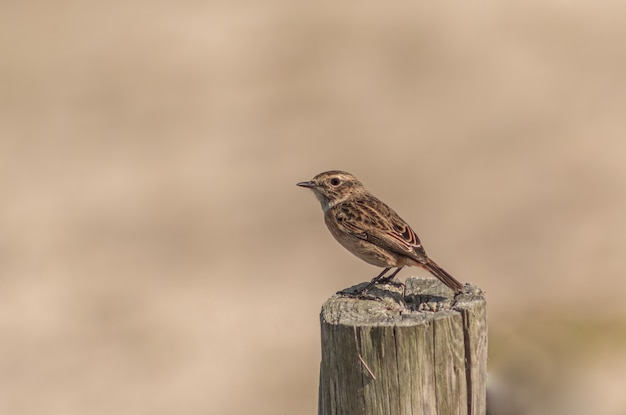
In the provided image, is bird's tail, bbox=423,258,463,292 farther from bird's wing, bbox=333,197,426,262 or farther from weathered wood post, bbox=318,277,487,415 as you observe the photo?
weathered wood post, bbox=318,277,487,415

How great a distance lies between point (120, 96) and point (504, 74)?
282 inches

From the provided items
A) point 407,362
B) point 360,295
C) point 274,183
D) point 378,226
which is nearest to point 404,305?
point 360,295

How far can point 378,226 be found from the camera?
7090mm

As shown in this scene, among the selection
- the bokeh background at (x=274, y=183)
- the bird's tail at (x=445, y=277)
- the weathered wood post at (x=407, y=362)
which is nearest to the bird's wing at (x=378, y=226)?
the bird's tail at (x=445, y=277)

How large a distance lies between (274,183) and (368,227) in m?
9.71

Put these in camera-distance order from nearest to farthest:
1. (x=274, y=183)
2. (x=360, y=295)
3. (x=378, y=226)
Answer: (x=360, y=295), (x=378, y=226), (x=274, y=183)

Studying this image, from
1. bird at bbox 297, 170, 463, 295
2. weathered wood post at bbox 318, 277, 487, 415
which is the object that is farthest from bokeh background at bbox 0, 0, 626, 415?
weathered wood post at bbox 318, 277, 487, 415

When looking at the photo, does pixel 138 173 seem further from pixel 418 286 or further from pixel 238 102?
pixel 418 286

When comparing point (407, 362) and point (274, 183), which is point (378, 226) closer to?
point (407, 362)

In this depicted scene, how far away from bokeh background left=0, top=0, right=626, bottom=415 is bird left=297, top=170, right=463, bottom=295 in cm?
91

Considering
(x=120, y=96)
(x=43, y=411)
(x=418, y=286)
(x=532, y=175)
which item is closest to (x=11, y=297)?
(x=43, y=411)

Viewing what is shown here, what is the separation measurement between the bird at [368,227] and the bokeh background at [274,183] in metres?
0.91

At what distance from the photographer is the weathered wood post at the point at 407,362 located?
4.79 metres

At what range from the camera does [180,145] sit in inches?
723
